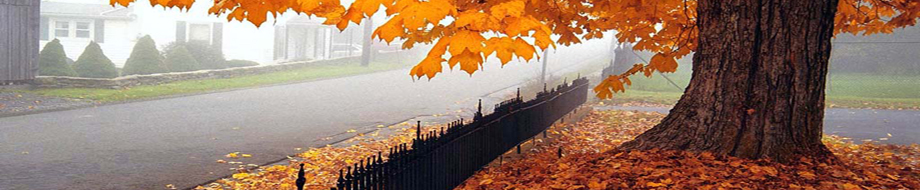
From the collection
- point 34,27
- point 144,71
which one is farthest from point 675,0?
point 144,71

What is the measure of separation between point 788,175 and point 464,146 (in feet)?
9.64

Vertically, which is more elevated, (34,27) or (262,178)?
(34,27)

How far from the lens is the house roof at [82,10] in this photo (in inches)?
1410

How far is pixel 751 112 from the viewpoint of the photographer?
689cm

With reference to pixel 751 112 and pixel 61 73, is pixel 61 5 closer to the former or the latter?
pixel 61 73

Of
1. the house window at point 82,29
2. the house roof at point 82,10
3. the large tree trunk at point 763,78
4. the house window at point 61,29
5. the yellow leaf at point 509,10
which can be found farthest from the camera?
the house window at point 82,29

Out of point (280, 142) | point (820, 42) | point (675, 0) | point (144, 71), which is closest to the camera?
point (820, 42)

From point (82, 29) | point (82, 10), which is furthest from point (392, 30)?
point (82, 10)

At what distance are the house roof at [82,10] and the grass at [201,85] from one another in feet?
35.5

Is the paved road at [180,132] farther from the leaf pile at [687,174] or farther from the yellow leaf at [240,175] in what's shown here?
the leaf pile at [687,174]

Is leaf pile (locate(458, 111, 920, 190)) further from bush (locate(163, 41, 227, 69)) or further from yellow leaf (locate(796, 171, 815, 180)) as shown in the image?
bush (locate(163, 41, 227, 69))

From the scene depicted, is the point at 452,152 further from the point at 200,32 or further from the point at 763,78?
the point at 200,32

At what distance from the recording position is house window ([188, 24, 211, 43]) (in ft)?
125

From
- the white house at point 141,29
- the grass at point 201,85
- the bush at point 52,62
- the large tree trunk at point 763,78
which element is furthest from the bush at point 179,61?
the large tree trunk at point 763,78
